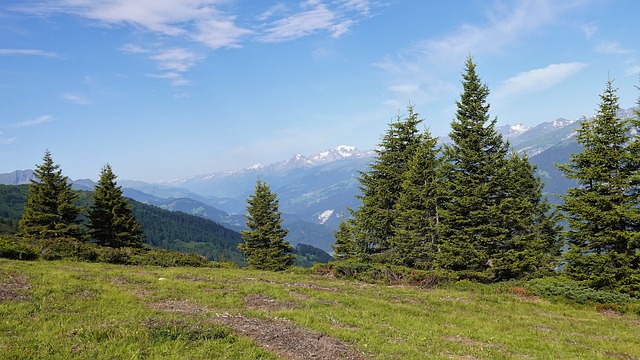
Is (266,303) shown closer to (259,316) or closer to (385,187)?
(259,316)

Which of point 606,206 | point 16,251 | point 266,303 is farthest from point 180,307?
point 606,206

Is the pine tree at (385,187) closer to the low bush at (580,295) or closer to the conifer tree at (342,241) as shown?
the conifer tree at (342,241)

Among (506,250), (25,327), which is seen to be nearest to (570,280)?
(506,250)

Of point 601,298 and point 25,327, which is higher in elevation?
point 25,327

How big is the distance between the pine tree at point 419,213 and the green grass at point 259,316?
1139cm

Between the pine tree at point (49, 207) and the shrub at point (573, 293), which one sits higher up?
the pine tree at point (49, 207)

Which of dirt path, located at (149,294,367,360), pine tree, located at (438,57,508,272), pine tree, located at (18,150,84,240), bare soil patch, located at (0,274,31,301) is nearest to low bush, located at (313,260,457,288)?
pine tree, located at (438,57,508,272)

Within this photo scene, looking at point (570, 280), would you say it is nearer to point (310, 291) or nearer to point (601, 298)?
point (601, 298)

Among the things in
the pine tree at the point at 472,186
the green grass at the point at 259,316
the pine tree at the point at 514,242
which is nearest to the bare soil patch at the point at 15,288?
the green grass at the point at 259,316

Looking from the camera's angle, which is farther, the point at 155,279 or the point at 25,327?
Result: the point at 155,279

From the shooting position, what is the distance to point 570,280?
89.3 feet

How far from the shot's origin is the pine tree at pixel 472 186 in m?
31.7

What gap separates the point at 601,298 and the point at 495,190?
38.3ft

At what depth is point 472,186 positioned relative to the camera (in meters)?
32.9
